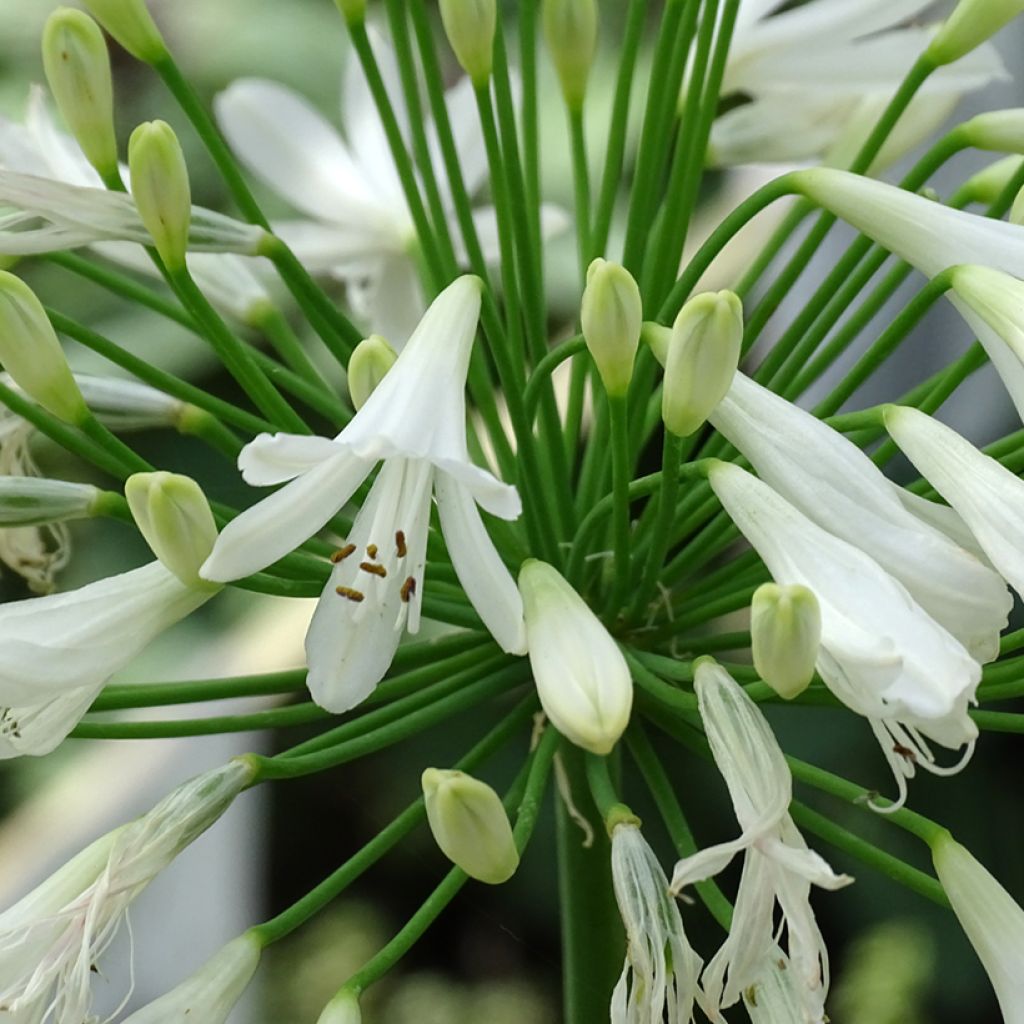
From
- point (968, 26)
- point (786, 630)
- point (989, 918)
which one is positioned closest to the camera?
point (786, 630)

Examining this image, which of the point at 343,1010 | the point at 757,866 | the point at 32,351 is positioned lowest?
the point at 343,1010

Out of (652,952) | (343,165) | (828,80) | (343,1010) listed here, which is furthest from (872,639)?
(343,165)

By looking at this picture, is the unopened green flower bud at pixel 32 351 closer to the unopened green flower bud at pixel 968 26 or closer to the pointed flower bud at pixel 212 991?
the pointed flower bud at pixel 212 991

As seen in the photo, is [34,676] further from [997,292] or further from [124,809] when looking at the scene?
[124,809]

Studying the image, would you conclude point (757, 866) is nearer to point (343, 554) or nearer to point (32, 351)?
point (343, 554)

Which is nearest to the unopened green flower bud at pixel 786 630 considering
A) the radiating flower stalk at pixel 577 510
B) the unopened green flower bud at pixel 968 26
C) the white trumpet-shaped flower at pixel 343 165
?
the radiating flower stalk at pixel 577 510

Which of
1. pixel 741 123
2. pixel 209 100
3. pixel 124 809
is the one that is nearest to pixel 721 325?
pixel 741 123
